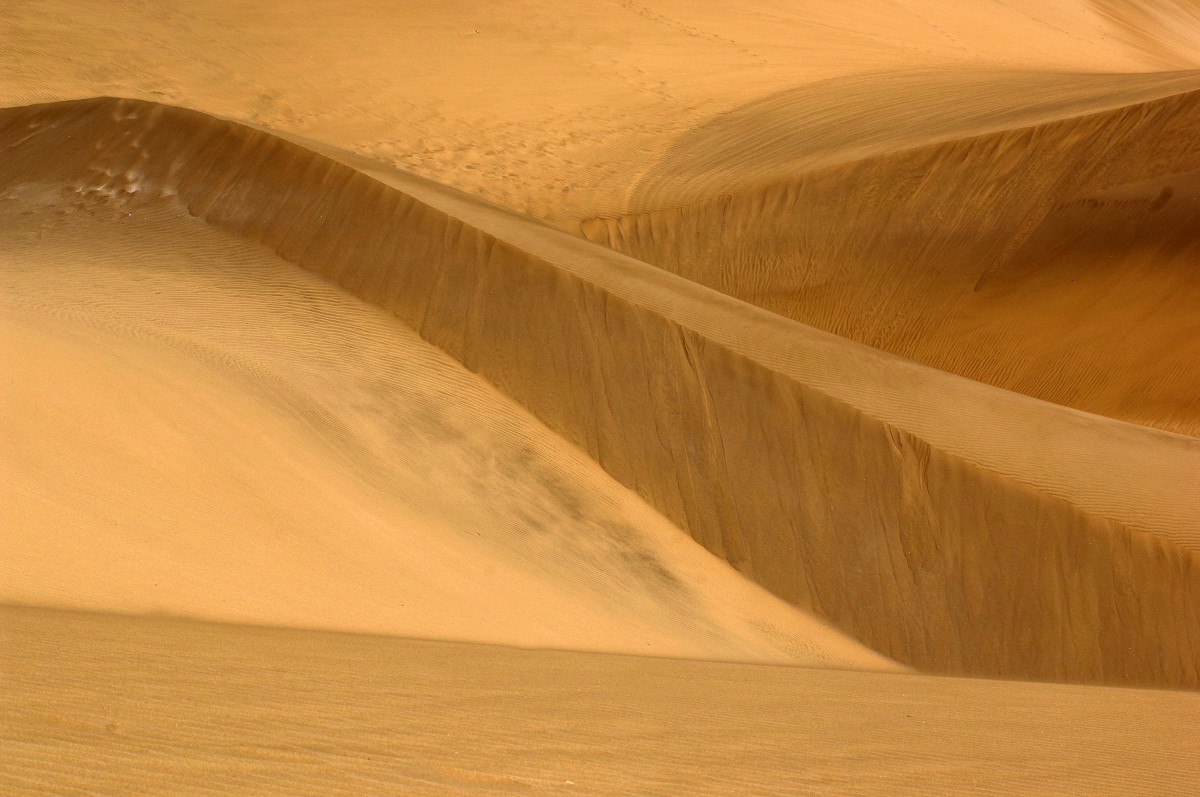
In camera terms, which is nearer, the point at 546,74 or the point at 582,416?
the point at 582,416

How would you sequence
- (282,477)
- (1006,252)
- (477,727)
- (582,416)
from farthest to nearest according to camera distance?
(1006,252) < (582,416) < (282,477) < (477,727)

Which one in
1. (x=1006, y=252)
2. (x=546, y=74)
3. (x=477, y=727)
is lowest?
(x=1006, y=252)

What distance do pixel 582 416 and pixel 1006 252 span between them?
22.8ft

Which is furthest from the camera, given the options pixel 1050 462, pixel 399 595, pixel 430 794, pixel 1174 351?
pixel 1174 351

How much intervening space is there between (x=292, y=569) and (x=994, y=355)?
9882 mm

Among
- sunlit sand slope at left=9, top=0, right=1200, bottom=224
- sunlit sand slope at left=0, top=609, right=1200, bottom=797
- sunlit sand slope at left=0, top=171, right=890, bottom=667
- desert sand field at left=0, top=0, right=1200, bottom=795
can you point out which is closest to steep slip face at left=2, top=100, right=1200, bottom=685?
desert sand field at left=0, top=0, right=1200, bottom=795

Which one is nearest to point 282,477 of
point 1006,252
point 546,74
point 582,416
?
point 582,416

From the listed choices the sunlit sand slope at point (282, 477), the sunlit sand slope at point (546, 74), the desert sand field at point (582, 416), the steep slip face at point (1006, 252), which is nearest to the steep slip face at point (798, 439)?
the desert sand field at point (582, 416)

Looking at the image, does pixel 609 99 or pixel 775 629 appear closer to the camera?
pixel 775 629

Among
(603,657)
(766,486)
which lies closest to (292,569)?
(603,657)

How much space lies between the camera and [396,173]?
10.2 meters

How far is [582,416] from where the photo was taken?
26.3 feet

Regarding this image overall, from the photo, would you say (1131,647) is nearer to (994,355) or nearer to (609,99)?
(994,355)

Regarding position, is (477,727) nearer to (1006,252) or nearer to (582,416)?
(582,416)
